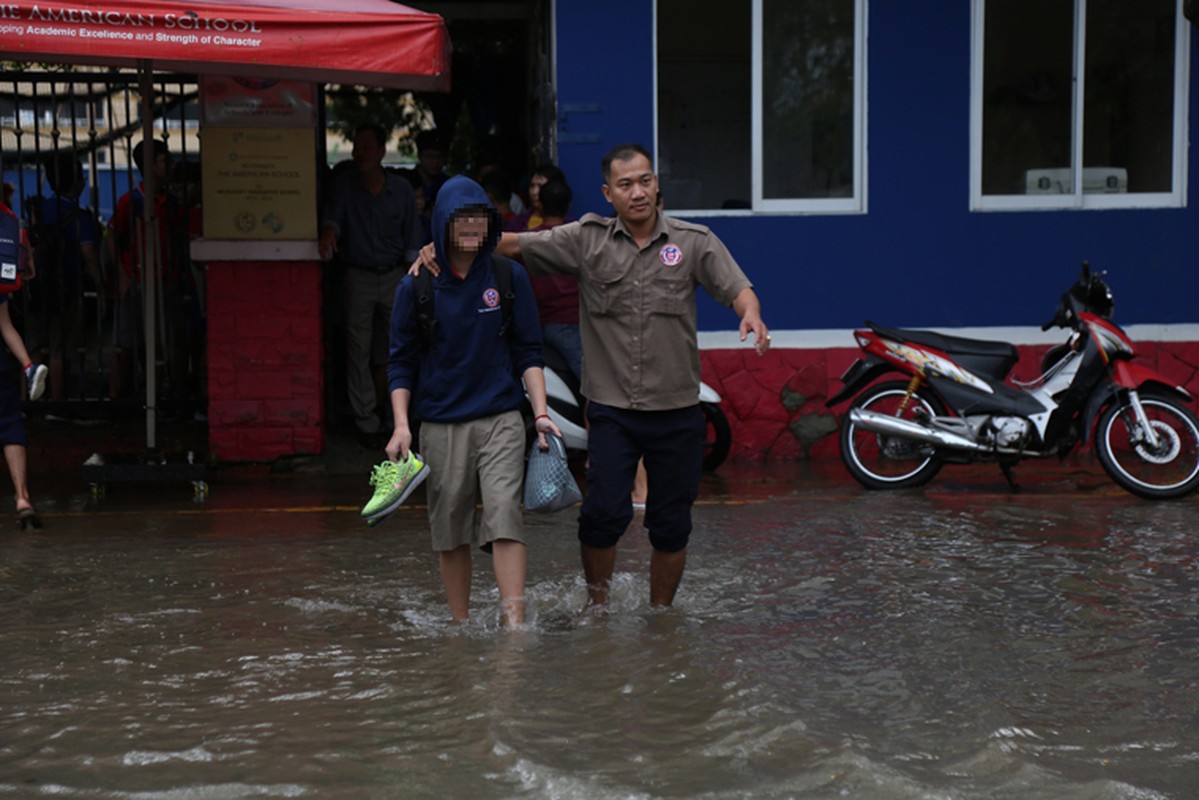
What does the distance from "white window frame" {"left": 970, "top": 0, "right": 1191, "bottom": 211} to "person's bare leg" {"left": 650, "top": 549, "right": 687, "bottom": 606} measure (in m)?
5.41

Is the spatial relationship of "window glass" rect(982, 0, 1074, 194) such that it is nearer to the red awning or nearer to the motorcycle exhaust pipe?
the motorcycle exhaust pipe

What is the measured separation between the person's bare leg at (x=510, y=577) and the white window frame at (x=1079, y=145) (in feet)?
19.6

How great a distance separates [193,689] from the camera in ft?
17.1

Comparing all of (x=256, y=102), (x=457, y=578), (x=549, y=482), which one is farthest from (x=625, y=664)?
(x=256, y=102)

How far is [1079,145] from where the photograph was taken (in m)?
10.9

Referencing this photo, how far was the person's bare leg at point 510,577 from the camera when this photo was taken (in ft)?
18.8

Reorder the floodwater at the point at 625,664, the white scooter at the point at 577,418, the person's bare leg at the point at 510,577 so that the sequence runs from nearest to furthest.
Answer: the floodwater at the point at 625,664, the person's bare leg at the point at 510,577, the white scooter at the point at 577,418

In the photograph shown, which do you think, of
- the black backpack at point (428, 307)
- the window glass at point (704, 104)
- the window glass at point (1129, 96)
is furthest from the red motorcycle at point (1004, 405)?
the black backpack at point (428, 307)

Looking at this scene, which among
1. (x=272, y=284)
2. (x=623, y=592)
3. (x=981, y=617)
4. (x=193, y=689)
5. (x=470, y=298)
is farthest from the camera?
(x=272, y=284)

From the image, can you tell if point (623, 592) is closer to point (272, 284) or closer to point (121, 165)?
point (272, 284)

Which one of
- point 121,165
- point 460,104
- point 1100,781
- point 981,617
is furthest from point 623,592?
point 121,165

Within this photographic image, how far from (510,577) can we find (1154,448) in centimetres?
463

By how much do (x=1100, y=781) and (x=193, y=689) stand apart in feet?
9.23

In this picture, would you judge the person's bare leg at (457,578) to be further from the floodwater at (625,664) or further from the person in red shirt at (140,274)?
the person in red shirt at (140,274)
